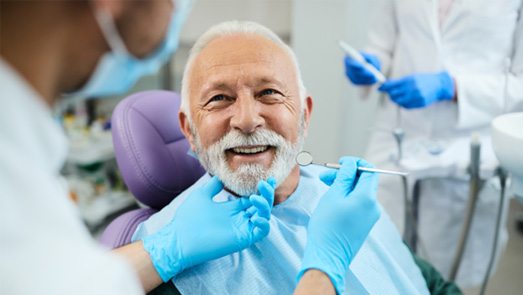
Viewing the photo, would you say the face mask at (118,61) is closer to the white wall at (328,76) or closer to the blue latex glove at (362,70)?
the blue latex glove at (362,70)

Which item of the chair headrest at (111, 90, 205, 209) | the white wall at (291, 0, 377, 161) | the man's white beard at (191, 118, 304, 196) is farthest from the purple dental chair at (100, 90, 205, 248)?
the white wall at (291, 0, 377, 161)

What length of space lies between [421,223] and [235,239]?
3.44 feet

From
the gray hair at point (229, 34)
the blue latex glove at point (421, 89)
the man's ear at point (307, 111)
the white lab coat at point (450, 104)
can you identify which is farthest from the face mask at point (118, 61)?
the white lab coat at point (450, 104)

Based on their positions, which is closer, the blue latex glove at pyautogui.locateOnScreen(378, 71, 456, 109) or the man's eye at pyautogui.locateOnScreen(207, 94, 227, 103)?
the man's eye at pyautogui.locateOnScreen(207, 94, 227, 103)

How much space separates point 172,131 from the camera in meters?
1.32

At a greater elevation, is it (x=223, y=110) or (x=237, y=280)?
(x=223, y=110)

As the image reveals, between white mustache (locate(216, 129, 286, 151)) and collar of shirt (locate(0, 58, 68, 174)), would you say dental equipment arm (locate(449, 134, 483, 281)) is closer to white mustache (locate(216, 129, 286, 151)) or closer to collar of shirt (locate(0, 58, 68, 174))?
white mustache (locate(216, 129, 286, 151))

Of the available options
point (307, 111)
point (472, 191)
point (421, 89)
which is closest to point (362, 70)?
point (421, 89)

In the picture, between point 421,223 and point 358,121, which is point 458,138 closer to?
point 421,223

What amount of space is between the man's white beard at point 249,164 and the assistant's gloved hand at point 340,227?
17 centimetres

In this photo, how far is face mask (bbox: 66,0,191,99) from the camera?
57cm

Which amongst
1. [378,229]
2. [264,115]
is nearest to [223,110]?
[264,115]

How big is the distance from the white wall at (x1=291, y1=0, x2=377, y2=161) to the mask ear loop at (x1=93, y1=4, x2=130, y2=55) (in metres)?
1.86

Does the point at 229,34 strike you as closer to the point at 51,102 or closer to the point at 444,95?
the point at 51,102
